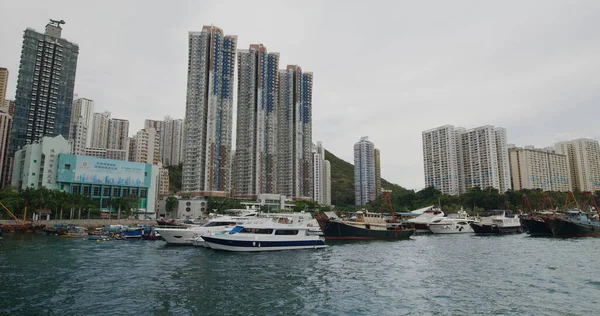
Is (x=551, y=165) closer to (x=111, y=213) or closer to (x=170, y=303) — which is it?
(x=111, y=213)

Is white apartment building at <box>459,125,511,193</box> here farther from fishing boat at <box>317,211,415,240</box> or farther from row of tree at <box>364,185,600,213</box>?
fishing boat at <box>317,211,415,240</box>

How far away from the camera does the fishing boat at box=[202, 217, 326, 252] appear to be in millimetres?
42531

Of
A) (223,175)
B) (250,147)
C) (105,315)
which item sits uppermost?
(250,147)

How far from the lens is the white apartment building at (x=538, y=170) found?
177125mm

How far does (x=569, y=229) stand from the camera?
69125 mm

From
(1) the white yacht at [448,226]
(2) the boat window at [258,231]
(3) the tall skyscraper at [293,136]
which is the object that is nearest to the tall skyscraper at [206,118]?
(3) the tall skyscraper at [293,136]

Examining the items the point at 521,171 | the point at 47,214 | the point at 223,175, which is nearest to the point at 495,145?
the point at 521,171

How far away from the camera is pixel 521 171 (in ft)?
590

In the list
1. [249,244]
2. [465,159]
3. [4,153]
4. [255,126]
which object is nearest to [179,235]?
[249,244]

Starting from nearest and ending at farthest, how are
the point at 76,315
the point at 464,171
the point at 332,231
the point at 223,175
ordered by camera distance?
the point at 76,315 < the point at 332,231 < the point at 223,175 < the point at 464,171

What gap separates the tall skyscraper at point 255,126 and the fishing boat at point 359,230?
231ft

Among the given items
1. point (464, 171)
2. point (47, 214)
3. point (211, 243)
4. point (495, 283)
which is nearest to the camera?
point (495, 283)

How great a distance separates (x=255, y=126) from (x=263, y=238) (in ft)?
315

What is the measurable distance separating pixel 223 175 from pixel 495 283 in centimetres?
10587
